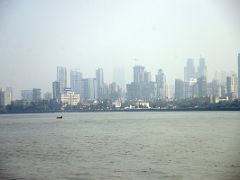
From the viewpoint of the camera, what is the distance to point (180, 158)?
63.2ft

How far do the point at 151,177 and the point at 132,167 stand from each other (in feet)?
7.29

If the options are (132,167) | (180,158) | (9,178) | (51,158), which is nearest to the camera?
(9,178)

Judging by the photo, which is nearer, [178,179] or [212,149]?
[178,179]

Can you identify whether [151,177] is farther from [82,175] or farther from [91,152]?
[91,152]

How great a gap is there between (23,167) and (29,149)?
7.61 m

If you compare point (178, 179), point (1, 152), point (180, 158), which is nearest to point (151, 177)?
point (178, 179)

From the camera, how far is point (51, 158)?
2061 cm

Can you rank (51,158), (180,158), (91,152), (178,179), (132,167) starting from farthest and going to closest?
(91,152) < (51,158) < (180,158) < (132,167) < (178,179)

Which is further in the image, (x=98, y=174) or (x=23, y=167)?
(x=23, y=167)

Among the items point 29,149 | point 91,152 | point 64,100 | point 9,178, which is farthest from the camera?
point 64,100

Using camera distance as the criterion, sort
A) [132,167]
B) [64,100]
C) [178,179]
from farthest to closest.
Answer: [64,100] < [132,167] < [178,179]

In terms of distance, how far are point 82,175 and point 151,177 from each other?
255cm

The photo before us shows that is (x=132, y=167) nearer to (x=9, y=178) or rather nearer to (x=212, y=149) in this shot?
(x=9, y=178)

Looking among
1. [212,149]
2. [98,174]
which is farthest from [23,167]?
[212,149]
